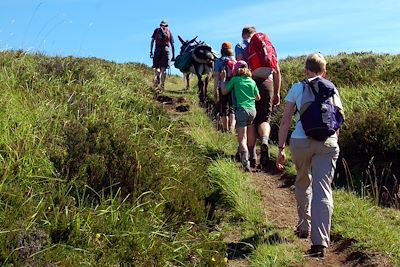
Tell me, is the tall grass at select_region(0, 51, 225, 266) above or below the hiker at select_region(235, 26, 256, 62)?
below

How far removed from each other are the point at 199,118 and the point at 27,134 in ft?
19.6

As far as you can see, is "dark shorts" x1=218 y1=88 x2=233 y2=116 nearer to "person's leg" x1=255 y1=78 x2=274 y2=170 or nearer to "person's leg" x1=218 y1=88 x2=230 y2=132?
"person's leg" x1=218 y1=88 x2=230 y2=132

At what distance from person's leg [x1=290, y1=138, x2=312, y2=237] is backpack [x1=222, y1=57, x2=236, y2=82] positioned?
431 centimetres

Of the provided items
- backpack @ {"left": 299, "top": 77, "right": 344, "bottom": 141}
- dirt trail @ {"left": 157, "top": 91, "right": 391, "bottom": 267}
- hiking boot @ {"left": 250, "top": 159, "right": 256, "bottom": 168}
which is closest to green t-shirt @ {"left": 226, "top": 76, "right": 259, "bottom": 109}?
hiking boot @ {"left": 250, "top": 159, "right": 256, "bottom": 168}

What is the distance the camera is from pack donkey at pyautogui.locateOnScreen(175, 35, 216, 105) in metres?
14.7

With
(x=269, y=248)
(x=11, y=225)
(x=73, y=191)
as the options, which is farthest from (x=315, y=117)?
(x=11, y=225)

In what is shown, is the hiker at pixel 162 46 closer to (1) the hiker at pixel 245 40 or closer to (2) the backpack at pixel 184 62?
(2) the backpack at pixel 184 62

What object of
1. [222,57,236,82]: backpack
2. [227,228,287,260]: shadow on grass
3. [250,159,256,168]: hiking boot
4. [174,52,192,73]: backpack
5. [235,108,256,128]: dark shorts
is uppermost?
[174,52,192,73]: backpack

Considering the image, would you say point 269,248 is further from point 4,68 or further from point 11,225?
point 4,68

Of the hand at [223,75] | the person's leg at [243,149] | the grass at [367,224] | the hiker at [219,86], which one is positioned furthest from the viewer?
the hiker at [219,86]

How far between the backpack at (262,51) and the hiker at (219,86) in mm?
1161

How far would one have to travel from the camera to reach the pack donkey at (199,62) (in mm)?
14727

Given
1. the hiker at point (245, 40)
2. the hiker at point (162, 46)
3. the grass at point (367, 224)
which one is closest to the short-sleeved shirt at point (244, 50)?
the hiker at point (245, 40)

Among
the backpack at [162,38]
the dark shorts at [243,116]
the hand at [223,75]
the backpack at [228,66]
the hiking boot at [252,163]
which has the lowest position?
the hiking boot at [252,163]
